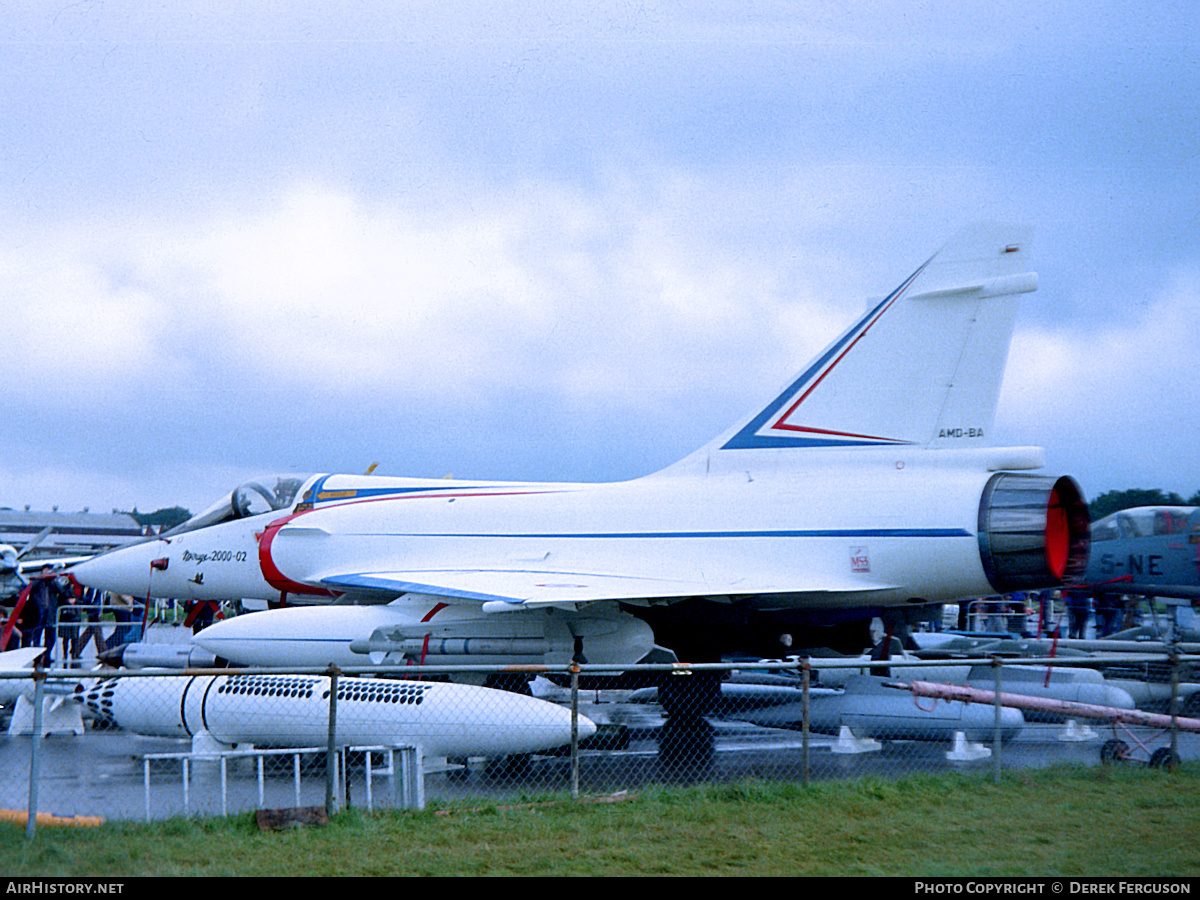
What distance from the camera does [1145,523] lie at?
55.9ft

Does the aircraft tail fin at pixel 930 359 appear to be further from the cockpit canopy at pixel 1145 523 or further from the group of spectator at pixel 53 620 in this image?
Answer: the group of spectator at pixel 53 620

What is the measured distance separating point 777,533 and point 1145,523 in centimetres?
907

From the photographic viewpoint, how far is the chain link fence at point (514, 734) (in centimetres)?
796

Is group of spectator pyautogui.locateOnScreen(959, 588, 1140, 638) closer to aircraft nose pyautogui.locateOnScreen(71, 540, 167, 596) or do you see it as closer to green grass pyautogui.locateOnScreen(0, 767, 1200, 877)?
green grass pyautogui.locateOnScreen(0, 767, 1200, 877)

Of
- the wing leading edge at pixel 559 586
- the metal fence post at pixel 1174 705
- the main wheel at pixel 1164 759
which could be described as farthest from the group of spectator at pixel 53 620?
the metal fence post at pixel 1174 705

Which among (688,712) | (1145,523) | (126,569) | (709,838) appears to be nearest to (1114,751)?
(688,712)

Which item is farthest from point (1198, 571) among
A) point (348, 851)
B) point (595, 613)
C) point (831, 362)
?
point (348, 851)

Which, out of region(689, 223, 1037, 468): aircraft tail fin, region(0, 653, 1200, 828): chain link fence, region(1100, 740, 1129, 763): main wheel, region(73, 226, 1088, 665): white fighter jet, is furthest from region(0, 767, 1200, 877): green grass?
region(689, 223, 1037, 468): aircraft tail fin

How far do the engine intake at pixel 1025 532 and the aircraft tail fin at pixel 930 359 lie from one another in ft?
2.75

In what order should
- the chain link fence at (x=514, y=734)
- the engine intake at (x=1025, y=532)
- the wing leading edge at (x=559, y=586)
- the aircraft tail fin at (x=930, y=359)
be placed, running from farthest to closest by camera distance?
1. the aircraft tail fin at (x=930, y=359)
2. the wing leading edge at (x=559, y=586)
3. the engine intake at (x=1025, y=532)
4. the chain link fence at (x=514, y=734)

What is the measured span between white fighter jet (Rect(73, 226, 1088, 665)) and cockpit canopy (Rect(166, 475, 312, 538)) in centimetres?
196

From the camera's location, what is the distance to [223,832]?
6.16 metres
